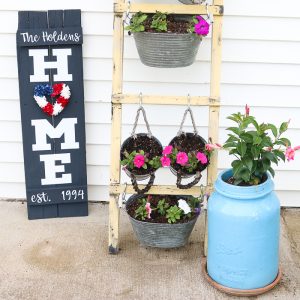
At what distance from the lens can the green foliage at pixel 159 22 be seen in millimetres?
3295

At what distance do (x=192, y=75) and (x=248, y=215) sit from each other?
3.86ft

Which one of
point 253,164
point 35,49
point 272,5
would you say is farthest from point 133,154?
point 272,5

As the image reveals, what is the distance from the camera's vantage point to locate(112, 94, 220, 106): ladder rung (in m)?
3.44

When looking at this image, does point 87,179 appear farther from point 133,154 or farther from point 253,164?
point 253,164

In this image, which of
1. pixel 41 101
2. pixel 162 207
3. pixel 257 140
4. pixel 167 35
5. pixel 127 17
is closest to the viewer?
pixel 257 140

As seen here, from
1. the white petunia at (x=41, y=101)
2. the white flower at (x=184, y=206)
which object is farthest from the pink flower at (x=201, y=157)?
the white petunia at (x=41, y=101)

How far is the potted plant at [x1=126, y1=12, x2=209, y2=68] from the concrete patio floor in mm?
1154

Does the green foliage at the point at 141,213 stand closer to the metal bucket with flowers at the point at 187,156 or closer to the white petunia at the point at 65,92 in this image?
the metal bucket with flowers at the point at 187,156

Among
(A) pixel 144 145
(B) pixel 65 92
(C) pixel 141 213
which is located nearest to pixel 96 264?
(C) pixel 141 213

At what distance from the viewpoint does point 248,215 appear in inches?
125

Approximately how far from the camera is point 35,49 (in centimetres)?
390

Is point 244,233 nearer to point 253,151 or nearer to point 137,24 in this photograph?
point 253,151

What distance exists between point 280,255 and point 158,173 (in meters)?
1.00

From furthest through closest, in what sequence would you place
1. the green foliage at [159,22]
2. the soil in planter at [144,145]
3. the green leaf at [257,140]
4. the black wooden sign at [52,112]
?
the black wooden sign at [52,112] → the soil in planter at [144,145] → the green foliage at [159,22] → the green leaf at [257,140]
